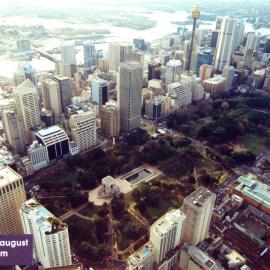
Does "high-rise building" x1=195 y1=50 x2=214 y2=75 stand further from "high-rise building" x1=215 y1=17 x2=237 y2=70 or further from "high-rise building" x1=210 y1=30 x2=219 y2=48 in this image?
"high-rise building" x1=210 y1=30 x2=219 y2=48

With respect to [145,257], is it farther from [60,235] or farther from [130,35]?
[130,35]

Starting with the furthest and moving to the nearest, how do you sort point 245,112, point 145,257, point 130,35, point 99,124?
point 130,35
point 245,112
point 99,124
point 145,257

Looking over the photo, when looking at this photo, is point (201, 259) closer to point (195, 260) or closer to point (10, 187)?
point (195, 260)

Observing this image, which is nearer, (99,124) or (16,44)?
(99,124)

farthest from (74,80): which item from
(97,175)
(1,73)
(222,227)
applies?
(222,227)

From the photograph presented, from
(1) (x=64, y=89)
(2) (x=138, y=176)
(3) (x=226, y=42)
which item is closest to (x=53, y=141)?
(2) (x=138, y=176)
